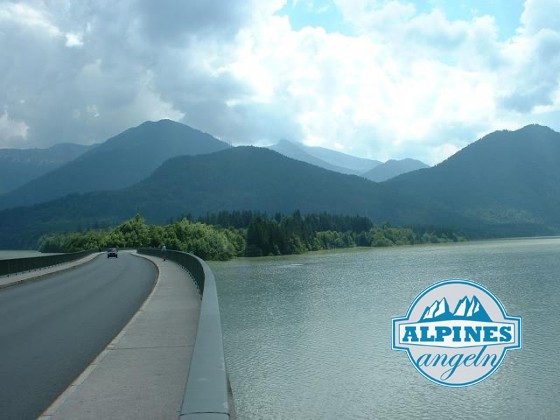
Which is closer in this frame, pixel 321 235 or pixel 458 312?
pixel 458 312

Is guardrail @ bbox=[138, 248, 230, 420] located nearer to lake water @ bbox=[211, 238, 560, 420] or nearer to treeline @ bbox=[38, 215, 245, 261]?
lake water @ bbox=[211, 238, 560, 420]

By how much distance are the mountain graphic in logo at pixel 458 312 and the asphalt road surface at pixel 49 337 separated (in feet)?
27.4

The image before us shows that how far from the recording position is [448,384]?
13742 mm

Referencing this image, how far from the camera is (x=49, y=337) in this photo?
42.8 feet

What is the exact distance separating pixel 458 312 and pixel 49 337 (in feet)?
33.6

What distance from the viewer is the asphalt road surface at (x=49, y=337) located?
320 inches

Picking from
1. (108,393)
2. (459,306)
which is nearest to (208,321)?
(108,393)

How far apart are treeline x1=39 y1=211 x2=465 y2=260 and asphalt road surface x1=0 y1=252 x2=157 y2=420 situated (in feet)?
268

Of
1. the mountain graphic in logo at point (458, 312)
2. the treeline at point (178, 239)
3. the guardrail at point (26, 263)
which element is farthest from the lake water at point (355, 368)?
the treeline at point (178, 239)

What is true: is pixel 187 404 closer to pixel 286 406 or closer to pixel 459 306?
pixel 286 406

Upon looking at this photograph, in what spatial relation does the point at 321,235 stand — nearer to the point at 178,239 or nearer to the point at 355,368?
the point at 178,239

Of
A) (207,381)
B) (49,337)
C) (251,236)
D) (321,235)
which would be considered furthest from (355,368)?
(321,235)

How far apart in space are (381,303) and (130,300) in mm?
13524

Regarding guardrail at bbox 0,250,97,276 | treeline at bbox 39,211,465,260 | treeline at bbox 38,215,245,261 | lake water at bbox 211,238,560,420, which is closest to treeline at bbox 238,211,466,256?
treeline at bbox 39,211,465,260
